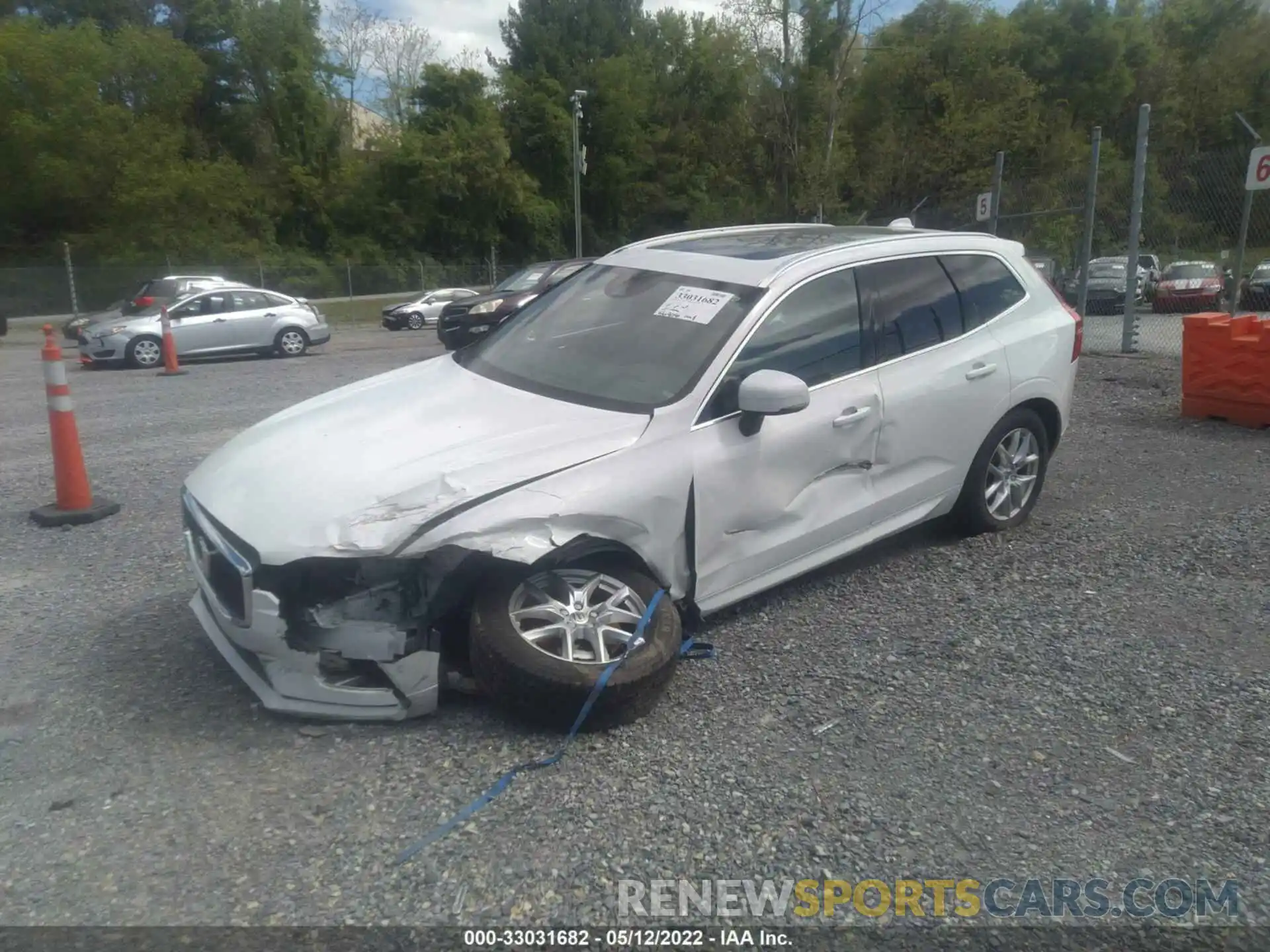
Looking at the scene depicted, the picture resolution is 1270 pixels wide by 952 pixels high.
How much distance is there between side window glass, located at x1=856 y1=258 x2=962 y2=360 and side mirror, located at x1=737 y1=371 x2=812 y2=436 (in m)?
0.92

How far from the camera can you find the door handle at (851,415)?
444cm

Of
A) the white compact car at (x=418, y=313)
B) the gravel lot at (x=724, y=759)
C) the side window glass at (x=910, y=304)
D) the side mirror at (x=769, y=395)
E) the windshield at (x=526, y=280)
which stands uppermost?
the side window glass at (x=910, y=304)

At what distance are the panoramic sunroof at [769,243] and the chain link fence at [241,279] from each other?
2852cm

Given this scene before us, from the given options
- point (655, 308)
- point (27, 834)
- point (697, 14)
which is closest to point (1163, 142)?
point (697, 14)

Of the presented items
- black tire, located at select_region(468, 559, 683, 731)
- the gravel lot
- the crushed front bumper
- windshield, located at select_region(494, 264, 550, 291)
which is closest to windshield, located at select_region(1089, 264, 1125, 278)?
windshield, located at select_region(494, 264, 550, 291)

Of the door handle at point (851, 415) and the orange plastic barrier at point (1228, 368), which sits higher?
the door handle at point (851, 415)

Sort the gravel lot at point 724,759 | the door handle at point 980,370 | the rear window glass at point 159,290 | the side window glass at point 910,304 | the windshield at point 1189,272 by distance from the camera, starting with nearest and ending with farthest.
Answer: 1. the gravel lot at point 724,759
2. the side window glass at point 910,304
3. the door handle at point 980,370
4. the windshield at point 1189,272
5. the rear window glass at point 159,290

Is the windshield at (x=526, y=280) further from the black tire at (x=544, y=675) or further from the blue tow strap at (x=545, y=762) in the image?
the black tire at (x=544, y=675)

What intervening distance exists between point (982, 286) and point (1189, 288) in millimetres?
17330

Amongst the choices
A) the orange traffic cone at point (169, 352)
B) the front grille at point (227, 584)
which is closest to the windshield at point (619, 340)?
the front grille at point (227, 584)

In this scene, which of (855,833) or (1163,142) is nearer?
(855,833)

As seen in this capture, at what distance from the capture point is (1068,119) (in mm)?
44719

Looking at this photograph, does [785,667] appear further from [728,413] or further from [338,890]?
[338,890]

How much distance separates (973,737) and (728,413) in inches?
58.9
